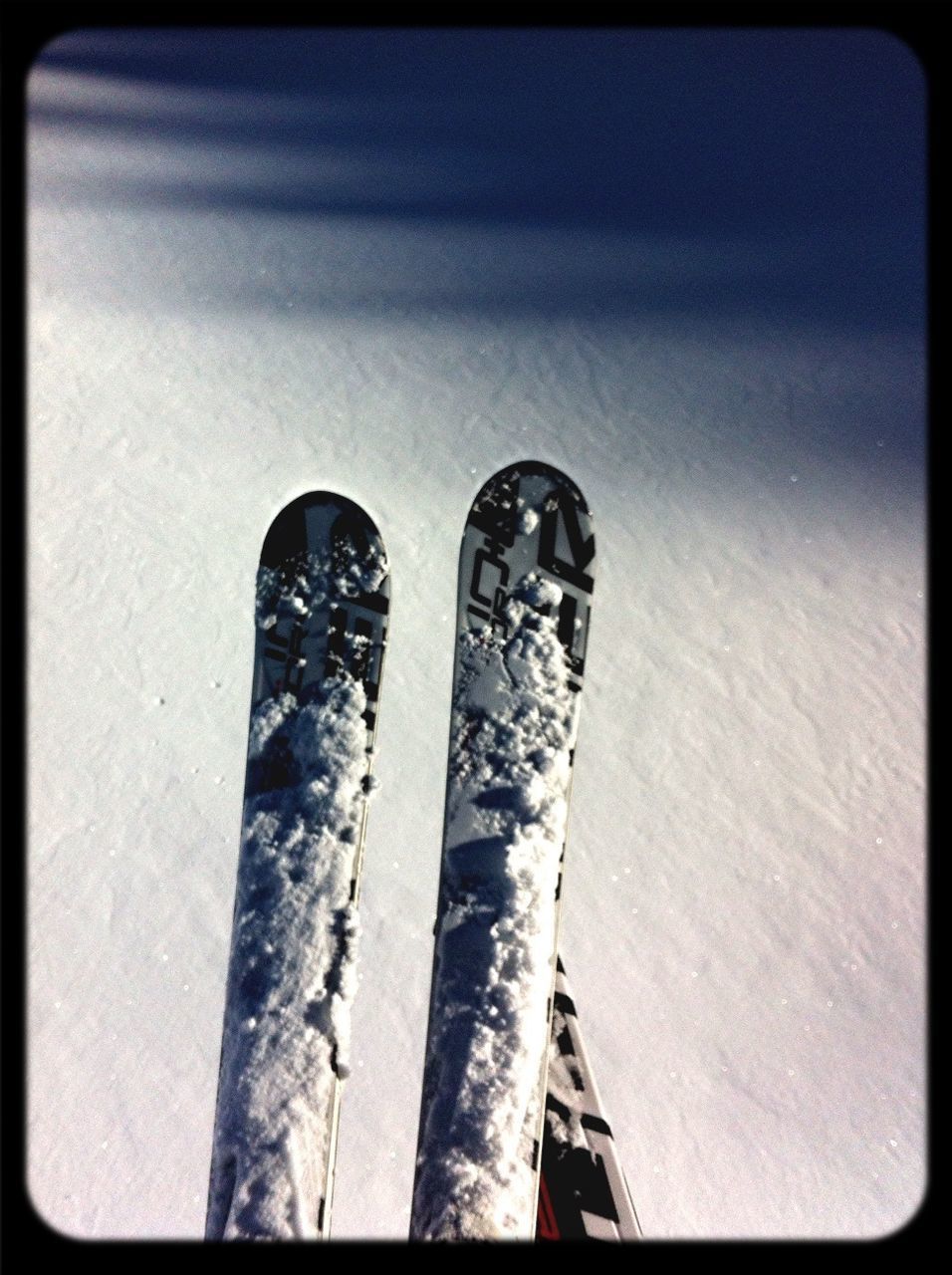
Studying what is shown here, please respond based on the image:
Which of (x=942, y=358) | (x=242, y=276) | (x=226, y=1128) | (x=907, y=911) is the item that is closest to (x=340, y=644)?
(x=226, y=1128)

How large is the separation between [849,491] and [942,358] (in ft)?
1.01

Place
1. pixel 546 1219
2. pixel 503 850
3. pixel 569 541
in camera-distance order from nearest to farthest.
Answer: pixel 546 1219 → pixel 503 850 → pixel 569 541

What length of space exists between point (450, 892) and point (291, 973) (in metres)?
0.20

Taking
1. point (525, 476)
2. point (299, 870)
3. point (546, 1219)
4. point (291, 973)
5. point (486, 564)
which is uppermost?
point (525, 476)

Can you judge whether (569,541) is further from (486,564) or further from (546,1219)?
(546,1219)

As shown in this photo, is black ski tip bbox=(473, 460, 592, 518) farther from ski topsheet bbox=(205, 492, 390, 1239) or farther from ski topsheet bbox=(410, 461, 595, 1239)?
ski topsheet bbox=(205, 492, 390, 1239)

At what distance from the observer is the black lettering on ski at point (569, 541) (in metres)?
1.10

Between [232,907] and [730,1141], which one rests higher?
[232,907]

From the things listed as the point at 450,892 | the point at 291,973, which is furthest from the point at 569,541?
the point at 291,973

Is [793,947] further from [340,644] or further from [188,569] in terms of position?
[188,569]

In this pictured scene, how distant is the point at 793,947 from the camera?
108cm

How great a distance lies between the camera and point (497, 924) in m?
0.96

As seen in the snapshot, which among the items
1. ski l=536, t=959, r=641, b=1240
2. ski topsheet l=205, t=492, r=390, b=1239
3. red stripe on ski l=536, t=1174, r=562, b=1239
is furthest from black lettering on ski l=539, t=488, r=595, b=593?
red stripe on ski l=536, t=1174, r=562, b=1239

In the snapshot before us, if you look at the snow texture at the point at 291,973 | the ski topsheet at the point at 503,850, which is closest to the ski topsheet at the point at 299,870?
the snow texture at the point at 291,973
